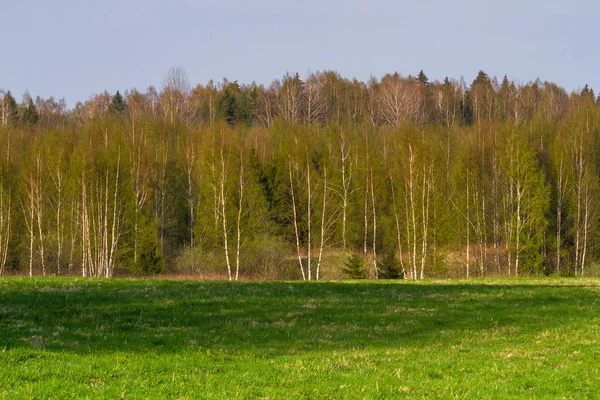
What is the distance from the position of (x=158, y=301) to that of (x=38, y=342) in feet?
23.4

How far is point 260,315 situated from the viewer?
20703 mm

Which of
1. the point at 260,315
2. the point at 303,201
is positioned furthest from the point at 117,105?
the point at 260,315

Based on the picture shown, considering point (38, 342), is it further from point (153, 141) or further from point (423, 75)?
point (423, 75)

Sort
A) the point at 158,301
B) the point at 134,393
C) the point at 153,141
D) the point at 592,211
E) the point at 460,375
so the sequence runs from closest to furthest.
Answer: the point at 134,393 → the point at 460,375 → the point at 158,301 → the point at 592,211 → the point at 153,141

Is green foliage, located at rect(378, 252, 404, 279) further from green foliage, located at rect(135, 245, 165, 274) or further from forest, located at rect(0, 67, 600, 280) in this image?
green foliage, located at rect(135, 245, 165, 274)

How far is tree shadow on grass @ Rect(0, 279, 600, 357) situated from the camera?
642 inches

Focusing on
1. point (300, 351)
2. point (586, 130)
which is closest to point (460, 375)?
point (300, 351)

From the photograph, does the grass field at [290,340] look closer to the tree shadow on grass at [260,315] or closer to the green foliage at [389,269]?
the tree shadow on grass at [260,315]

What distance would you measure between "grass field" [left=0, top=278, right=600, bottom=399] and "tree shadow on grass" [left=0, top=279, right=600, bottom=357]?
0.06m

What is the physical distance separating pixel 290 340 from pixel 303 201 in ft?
149

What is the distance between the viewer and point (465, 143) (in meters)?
72.4

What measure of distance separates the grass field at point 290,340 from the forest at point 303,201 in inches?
810

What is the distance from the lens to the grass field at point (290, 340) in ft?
38.4

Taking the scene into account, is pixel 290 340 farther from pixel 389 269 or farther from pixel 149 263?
pixel 149 263
